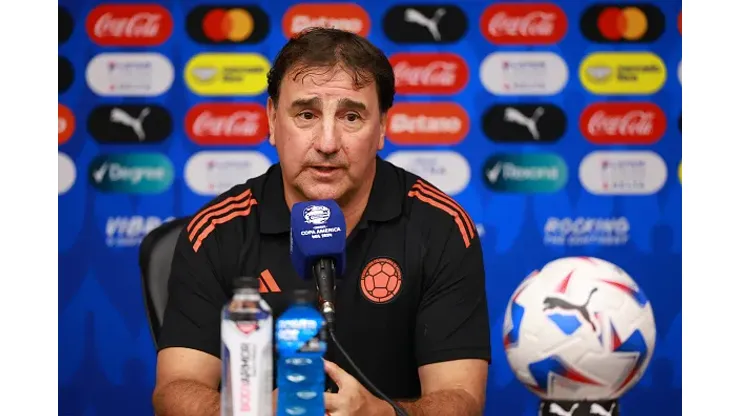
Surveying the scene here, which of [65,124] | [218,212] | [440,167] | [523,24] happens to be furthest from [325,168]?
[65,124]

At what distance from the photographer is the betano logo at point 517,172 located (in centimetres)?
368

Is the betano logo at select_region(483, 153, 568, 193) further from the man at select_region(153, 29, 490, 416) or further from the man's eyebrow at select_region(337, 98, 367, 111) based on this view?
the man's eyebrow at select_region(337, 98, 367, 111)

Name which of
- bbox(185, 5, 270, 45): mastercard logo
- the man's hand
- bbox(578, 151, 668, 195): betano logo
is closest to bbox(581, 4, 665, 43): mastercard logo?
bbox(578, 151, 668, 195): betano logo

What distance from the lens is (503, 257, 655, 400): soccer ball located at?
2197 millimetres

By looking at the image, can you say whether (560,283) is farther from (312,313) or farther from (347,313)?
(312,313)

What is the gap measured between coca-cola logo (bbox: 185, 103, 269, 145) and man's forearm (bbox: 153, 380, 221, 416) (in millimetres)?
1935

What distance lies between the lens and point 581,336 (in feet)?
7.20

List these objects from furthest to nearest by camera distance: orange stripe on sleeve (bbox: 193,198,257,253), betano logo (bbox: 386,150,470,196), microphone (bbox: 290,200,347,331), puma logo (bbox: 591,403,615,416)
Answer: betano logo (bbox: 386,150,470,196), puma logo (bbox: 591,403,615,416), orange stripe on sleeve (bbox: 193,198,257,253), microphone (bbox: 290,200,347,331)

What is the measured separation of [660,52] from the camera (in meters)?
3.70

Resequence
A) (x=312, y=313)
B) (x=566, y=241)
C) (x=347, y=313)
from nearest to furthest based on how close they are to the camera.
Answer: (x=312, y=313)
(x=347, y=313)
(x=566, y=241)

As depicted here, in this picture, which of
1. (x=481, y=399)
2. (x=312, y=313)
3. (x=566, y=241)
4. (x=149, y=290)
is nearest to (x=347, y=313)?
(x=481, y=399)

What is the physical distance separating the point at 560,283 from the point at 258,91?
1.79m

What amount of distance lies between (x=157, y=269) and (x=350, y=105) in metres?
0.63

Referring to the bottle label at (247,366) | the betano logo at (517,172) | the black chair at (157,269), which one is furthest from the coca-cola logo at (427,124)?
the bottle label at (247,366)
